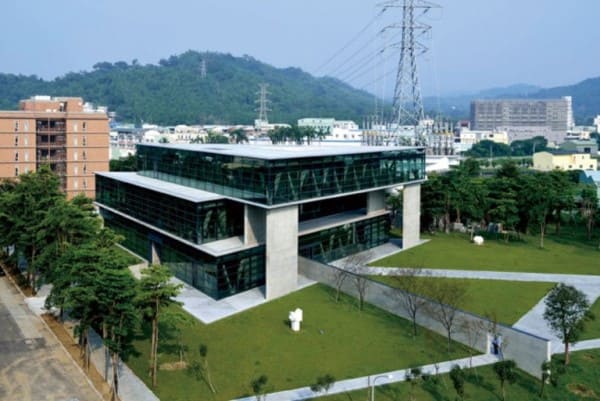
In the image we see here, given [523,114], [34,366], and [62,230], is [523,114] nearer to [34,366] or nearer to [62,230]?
[62,230]

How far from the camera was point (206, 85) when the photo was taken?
185 meters

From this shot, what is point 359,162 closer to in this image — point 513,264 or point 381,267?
point 381,267

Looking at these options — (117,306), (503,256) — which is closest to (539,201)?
(503,256)

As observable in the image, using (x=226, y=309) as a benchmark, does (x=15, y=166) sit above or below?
above

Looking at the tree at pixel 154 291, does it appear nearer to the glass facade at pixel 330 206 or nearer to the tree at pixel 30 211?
the tree at pixel 30 211

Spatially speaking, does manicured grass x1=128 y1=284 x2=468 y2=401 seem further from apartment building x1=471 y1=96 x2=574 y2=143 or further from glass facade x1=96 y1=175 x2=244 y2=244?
apartment building x1=471 y1=96 x2=574 y2=143

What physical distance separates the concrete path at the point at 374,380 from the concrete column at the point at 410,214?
44.3 feet

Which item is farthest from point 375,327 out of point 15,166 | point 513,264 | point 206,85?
point 206,85

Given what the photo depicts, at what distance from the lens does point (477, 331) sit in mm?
17547

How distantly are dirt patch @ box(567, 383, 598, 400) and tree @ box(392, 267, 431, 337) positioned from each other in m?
4.98

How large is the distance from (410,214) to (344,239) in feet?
15.0

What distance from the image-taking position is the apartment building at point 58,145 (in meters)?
41.8

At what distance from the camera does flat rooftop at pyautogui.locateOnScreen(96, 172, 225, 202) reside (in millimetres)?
22745

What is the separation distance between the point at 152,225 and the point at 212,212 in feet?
14.3
